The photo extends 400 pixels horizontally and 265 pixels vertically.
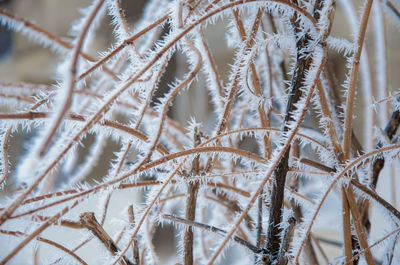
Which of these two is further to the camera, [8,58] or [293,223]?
[8,58]

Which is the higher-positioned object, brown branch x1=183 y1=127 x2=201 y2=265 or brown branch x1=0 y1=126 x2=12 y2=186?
brown branch x1=0 y1=126 x2=12 y2=186

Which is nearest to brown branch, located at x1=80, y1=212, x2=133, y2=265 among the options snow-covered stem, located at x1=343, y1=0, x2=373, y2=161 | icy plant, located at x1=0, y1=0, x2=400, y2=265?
icy plant, located at x1=0, y1=0, x2=400, y2=265

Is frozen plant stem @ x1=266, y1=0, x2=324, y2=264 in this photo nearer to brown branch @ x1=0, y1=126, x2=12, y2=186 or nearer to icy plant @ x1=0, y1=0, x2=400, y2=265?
icy plant @ x1=0, y1=0, x2=400, y2=265

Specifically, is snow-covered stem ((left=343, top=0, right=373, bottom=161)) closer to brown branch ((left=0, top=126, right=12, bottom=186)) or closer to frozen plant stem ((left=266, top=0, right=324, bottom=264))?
frozen plant stem ((left=266, top=0, right=324, bottom=264))

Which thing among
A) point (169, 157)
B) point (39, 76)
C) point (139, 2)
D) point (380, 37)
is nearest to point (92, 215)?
point (169, 157)

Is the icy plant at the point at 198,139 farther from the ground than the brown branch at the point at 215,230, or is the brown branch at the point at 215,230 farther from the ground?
the icy plant at the point at 198,139

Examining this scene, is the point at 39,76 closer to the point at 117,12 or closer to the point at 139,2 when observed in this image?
the point at 139,2

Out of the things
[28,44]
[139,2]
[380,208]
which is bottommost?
[380,208]

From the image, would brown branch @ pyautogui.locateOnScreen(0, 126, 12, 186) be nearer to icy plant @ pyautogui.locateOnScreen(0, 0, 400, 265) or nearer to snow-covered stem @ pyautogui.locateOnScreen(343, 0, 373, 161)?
icy plant @ pyautogui.locateOnScreen(0, 0, 400, 265)

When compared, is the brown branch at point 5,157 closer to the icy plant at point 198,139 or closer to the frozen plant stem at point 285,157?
the icy plant at point 198,139

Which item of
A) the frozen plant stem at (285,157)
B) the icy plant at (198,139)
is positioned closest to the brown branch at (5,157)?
the icy plant at (198,139)

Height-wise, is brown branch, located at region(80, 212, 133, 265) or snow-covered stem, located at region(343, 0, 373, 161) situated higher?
snow-covered stem, located at region(343, 0, 373, 161)
